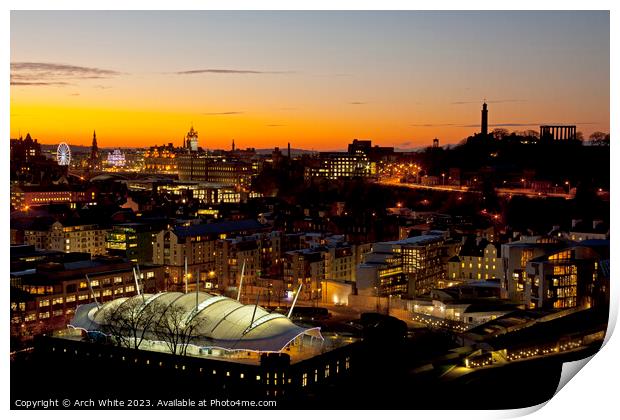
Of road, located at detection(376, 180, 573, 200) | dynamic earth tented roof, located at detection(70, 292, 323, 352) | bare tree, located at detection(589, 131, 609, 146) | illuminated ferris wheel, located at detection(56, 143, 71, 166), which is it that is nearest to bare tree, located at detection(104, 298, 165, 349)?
dynamic earth tented roof, located at detection(70, 292, 323, 352)

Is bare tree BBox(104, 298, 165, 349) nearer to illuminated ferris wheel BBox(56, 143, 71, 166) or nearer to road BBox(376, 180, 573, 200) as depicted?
road BBox(376, 180, 573, 200)

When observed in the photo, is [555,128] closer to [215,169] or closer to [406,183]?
[406,183]

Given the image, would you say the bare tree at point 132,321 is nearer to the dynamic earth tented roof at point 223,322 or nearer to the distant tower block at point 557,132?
the dynamic earth tented roof at point 223,322

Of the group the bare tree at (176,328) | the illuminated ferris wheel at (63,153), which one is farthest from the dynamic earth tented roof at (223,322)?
the illuminated ferris wheel at (63,153)

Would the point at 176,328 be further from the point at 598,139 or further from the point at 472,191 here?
the point at 472,191

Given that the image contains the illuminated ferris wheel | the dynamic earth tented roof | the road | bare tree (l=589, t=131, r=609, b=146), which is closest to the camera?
the dynamic earth tented roof
